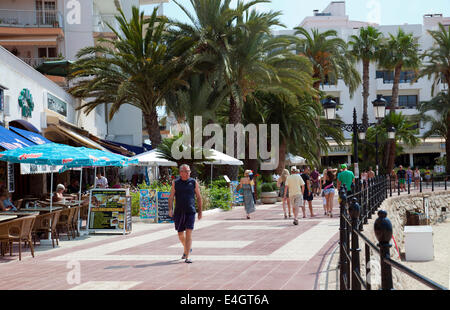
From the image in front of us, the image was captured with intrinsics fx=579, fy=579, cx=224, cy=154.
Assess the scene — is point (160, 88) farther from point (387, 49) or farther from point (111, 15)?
point (387, 49)

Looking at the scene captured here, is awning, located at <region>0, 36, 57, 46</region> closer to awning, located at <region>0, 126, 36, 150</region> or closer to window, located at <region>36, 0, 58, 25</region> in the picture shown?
window, located at <region>36, 0, 58, 25</region>

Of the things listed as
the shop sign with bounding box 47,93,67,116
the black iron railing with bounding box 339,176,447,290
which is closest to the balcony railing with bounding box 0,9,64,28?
the shop sign with bounding box 47,93,67,116

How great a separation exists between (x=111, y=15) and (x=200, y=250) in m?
36.4

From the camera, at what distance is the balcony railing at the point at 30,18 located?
115 ft

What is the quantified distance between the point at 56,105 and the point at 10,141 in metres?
9.27

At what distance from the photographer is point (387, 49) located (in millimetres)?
53000

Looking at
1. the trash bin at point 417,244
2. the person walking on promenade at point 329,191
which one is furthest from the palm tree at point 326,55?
the trash bin at point 417,244

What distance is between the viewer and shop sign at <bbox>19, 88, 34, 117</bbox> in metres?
20.9

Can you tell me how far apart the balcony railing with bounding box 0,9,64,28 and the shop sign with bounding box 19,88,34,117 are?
14.4 meters

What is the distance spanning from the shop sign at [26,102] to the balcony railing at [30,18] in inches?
567

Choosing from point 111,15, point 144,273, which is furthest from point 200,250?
point 111,15

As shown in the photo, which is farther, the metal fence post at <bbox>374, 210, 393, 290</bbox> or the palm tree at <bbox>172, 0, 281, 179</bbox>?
the palm tree at <bbox>172, 0, 281, 179</bbox>

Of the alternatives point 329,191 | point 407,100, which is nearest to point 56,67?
point 329,191

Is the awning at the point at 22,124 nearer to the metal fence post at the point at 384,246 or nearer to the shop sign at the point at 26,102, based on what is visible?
the shop sign at the point at 26,102
